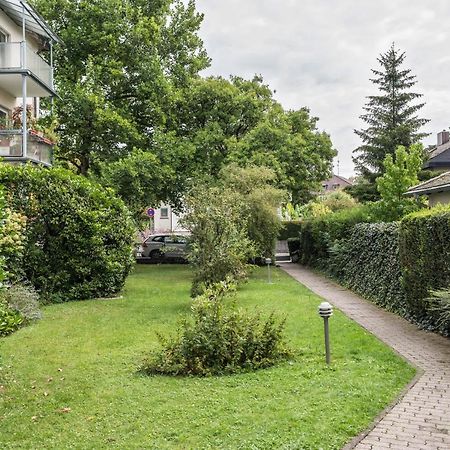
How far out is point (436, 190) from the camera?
18344 millimetres

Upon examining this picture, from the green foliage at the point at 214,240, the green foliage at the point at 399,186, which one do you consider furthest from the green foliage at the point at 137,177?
the green foliage at the point at 399,186

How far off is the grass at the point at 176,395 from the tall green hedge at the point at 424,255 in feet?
4.84

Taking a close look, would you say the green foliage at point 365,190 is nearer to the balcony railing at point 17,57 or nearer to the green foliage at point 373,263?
the green foliage at point 373,263

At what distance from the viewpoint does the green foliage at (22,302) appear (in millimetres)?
11031

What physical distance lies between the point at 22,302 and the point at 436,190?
569 inches

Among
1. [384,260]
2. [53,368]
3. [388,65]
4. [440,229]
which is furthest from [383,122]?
[53,368]

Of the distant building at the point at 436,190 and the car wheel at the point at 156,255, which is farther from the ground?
the distant building at the point at 436,190

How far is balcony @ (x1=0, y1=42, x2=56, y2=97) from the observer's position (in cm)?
1730

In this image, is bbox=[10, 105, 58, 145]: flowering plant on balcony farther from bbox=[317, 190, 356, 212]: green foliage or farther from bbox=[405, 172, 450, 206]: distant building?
bbox=[317, 190, 356, 212]: green foliage

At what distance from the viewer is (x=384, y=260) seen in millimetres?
13438

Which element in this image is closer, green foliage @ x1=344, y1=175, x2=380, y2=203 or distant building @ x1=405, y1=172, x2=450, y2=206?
distant building @ x1=405, y1=172, x2=450, y2=206

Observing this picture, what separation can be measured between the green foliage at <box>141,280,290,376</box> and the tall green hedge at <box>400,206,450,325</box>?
370 centimetres

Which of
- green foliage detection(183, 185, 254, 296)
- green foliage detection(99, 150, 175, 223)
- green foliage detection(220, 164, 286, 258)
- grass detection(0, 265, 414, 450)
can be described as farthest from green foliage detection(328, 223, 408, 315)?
green foliage detection(99, 150, 175, 223)

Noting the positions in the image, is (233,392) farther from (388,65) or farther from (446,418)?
Result: (388,65)
